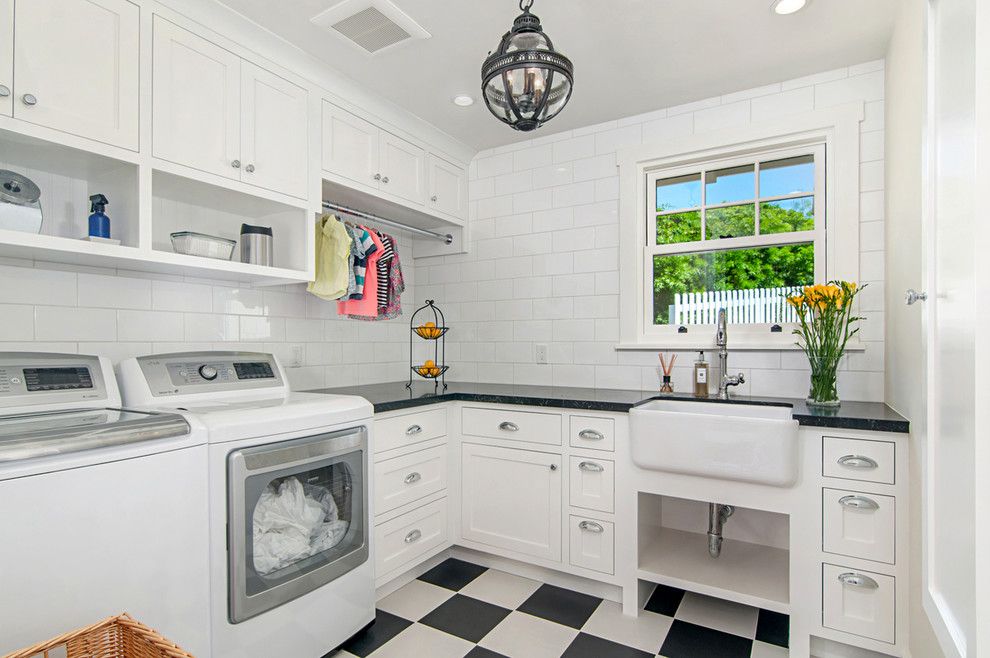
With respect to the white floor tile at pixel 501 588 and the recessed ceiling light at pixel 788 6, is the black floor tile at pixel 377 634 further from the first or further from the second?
the recessed ceiling light at pixel 788 6

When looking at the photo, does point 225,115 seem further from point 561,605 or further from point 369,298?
point 561,605

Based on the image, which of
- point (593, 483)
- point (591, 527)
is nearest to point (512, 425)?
point (593, 483)

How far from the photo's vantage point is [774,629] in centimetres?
212

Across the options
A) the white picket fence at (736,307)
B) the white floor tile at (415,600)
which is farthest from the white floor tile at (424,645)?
the white picket fence at (736,307)

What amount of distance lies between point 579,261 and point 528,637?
1.94 m

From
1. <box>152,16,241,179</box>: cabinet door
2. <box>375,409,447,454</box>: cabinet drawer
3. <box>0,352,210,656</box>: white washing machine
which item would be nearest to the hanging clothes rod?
<box>152,16,241,179</box>: cabinet door

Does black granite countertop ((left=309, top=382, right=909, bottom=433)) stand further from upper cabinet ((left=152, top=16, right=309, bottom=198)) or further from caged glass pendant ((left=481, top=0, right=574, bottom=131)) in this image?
caged glass pendant ((left=481, top=0, right=574, bottom=131))

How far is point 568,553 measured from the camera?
2.43 m

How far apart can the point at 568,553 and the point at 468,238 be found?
2.00 metres

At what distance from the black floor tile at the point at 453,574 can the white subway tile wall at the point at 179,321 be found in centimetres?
113

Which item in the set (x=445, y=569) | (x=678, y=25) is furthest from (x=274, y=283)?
(x=678, y=25)

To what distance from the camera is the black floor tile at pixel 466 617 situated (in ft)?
6.93

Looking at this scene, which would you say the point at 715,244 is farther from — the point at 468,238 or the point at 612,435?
the point at 468,238

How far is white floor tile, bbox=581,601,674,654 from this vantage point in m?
2.04
